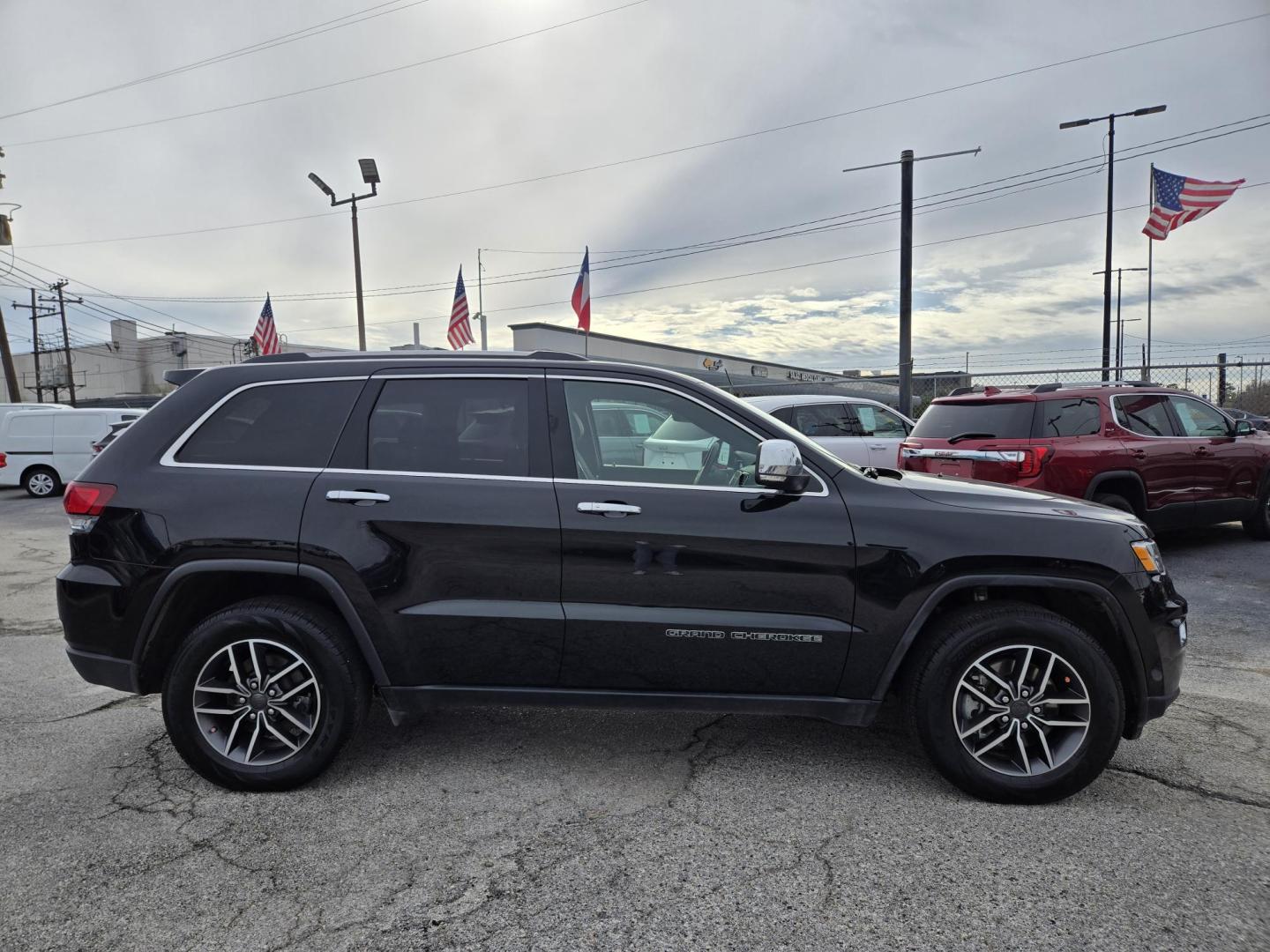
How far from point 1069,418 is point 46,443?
685 inches

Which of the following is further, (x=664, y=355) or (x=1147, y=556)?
(x=664, y=355)

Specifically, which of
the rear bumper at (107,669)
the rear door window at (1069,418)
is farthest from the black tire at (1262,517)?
the rear bumper at (107,669)

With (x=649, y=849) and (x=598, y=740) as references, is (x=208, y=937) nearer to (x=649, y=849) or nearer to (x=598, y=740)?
(x=649, y=849)

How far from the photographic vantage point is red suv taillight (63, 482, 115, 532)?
11.1 ft

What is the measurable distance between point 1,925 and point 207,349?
8299 cm

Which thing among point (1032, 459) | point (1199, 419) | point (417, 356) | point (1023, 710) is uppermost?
point (417, 356)

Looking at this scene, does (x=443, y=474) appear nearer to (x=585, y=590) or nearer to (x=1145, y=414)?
(x=585, y=590)

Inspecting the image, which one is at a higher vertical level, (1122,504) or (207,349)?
(207,349)

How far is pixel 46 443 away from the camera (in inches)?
618

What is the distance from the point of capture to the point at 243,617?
3285mm

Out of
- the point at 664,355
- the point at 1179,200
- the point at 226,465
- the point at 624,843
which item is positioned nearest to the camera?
the point at 624,843

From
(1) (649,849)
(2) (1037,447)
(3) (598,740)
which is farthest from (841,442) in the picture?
(1) (649,849)

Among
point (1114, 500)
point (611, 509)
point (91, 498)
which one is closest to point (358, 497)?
point (611, 509)

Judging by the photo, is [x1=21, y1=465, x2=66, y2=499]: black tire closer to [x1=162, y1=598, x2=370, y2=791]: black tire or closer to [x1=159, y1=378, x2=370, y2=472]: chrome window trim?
[x1=159, y1=378, x2=370, y2=472]: chrome window trim
